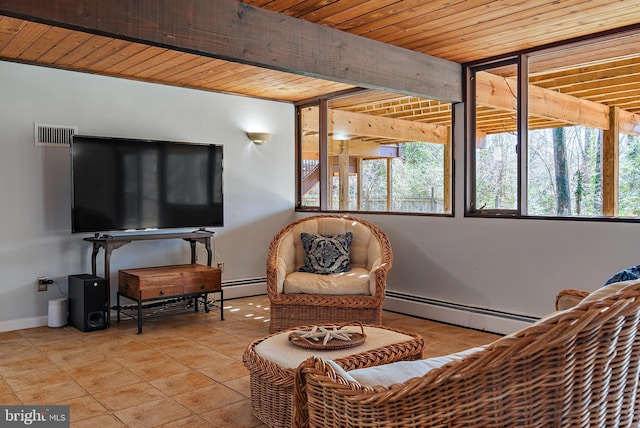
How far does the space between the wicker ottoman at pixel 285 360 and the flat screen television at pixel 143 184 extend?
7.78 ft

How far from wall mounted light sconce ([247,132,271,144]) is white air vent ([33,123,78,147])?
1.81 m

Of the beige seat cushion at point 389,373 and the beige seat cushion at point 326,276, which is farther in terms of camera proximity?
the beige seat cushion at point 326,276

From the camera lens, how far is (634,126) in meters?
3.41

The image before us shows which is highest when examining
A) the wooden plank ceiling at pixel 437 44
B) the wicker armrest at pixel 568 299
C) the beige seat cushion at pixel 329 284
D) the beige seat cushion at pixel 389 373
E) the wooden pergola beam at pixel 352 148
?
the wooden plank ceiling at pixel 437 44

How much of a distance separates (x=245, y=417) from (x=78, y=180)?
104 inches

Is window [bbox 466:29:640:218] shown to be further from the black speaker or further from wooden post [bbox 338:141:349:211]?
the black speaker

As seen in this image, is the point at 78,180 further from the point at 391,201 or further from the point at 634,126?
the point at 634,126

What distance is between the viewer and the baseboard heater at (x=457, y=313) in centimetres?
400

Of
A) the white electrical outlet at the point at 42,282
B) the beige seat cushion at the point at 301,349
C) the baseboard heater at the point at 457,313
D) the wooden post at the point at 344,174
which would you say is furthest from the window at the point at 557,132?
the white electrical outlet at the point at 42,282

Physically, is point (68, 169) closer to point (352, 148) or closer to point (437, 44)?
point (352, 148)

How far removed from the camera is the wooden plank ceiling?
3.01 metres

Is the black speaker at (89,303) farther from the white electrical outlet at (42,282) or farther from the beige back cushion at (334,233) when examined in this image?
the beige back cushion at (334,233)

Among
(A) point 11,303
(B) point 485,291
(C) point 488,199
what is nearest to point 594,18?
(C) point 488,199

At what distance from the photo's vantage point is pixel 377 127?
5.12 meters
